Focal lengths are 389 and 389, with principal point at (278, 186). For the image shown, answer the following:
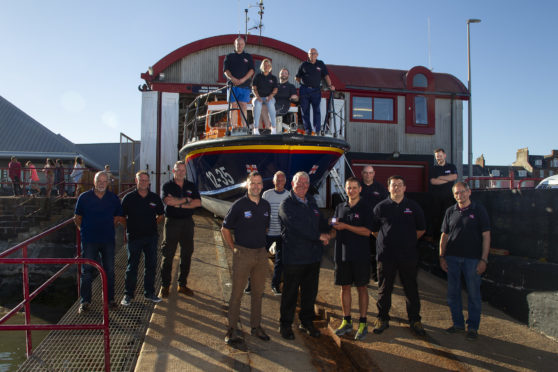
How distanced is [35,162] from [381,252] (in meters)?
19.7

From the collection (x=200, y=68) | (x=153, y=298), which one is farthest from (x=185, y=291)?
(x=200, y=68)

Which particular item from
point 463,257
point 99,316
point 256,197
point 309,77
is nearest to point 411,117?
point 309,77

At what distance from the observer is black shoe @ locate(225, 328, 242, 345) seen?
144 inches

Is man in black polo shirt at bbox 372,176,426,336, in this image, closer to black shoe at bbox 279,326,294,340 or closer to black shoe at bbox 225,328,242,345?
black shoe at bbox 279,326,294,340

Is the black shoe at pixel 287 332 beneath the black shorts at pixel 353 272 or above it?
beneath

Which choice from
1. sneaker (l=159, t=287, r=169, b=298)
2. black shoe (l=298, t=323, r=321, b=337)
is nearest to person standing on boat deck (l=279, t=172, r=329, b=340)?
black shoe (l=298, t=323, r=321, b=337)

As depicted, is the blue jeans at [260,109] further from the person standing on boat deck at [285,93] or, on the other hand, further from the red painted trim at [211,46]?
the red painted trim at [211,46]

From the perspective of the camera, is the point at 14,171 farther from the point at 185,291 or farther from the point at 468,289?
the point at 468,289

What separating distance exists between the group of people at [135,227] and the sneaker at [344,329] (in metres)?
2.00

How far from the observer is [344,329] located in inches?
157

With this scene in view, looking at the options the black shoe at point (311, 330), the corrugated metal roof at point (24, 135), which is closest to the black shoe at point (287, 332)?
the black shoe at point (311, 330)

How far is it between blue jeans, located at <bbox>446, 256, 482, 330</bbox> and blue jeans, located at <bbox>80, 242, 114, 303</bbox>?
387 centimetres

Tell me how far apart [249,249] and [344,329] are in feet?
4.23

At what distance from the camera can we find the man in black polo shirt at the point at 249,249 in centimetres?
378
